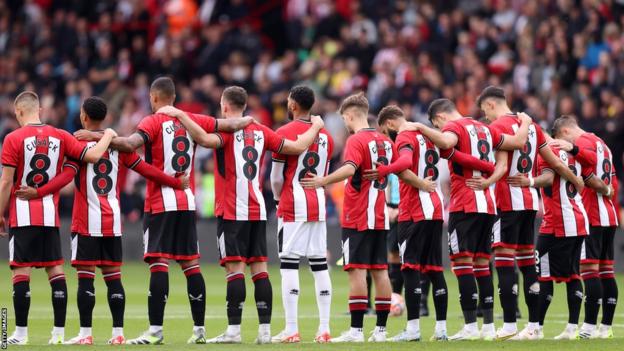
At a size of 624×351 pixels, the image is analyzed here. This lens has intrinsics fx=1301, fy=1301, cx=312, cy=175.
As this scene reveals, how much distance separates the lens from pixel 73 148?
13.1 metres

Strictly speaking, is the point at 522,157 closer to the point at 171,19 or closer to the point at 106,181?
the point at 106,181

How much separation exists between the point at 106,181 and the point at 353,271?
2.73m

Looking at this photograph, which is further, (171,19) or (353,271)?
(171,19)

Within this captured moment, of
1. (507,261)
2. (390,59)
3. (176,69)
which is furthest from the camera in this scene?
(176,69)

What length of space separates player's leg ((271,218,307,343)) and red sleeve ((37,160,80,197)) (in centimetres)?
228

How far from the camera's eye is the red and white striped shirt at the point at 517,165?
1420 centimetres

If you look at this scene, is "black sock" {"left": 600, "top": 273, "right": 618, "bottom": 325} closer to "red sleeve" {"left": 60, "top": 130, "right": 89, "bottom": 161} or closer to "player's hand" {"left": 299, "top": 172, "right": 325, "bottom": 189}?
"player's hand" {"left": 299, "top": 172, "right": 325, "bottom": 189}

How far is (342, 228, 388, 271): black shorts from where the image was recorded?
13586 millimetres

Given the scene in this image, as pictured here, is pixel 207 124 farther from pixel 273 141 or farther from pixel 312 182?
pixel 312 182

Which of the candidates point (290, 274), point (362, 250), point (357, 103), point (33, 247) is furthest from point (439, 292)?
point (33, 247)

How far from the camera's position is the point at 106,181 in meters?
13.4

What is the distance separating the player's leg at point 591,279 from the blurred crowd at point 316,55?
9.62 meters

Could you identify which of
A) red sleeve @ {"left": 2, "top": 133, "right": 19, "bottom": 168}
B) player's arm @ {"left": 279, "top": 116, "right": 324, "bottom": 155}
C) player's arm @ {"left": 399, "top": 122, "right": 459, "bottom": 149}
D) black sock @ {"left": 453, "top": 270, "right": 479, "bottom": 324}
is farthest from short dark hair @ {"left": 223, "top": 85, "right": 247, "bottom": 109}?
black sock @ {"left": 453, "top": 270, "right": 479, "bottom": 324}

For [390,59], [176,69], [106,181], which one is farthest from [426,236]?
[176,69]
